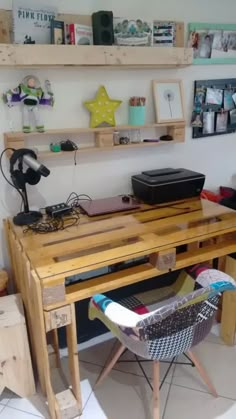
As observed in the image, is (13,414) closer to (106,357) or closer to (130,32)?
(106,357)

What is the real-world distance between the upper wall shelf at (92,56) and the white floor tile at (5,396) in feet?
5.33

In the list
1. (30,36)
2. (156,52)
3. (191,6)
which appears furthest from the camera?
(191,6)

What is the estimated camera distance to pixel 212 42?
2250 millimetres

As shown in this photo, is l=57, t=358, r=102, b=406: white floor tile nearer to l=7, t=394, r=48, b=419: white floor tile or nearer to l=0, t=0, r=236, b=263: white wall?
l=7, t=394, r=48, b=419: white floor tile

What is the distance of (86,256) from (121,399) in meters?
0.78

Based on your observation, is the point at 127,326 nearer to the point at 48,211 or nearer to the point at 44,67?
the point at 48,211

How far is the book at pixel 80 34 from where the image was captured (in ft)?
5.80

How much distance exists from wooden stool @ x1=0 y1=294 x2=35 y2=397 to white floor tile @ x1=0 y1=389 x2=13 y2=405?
70 millimetres

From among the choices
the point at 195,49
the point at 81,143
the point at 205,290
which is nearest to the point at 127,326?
the point at 205,290

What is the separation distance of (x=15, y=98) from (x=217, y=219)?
4.06 ft

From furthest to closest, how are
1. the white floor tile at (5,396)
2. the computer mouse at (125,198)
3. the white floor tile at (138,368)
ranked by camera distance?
1. the computer mouse at (125,198)
2. the white floor tile at (138,368)
3. the white floor tile at (5,396)

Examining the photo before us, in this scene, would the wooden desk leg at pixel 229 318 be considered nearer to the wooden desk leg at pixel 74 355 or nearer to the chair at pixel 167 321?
the chair at pixel 167 321

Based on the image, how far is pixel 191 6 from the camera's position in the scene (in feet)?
6.97

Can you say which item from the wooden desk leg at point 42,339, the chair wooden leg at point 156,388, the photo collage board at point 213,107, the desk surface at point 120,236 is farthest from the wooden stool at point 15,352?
the photo collage board at point 213,107
